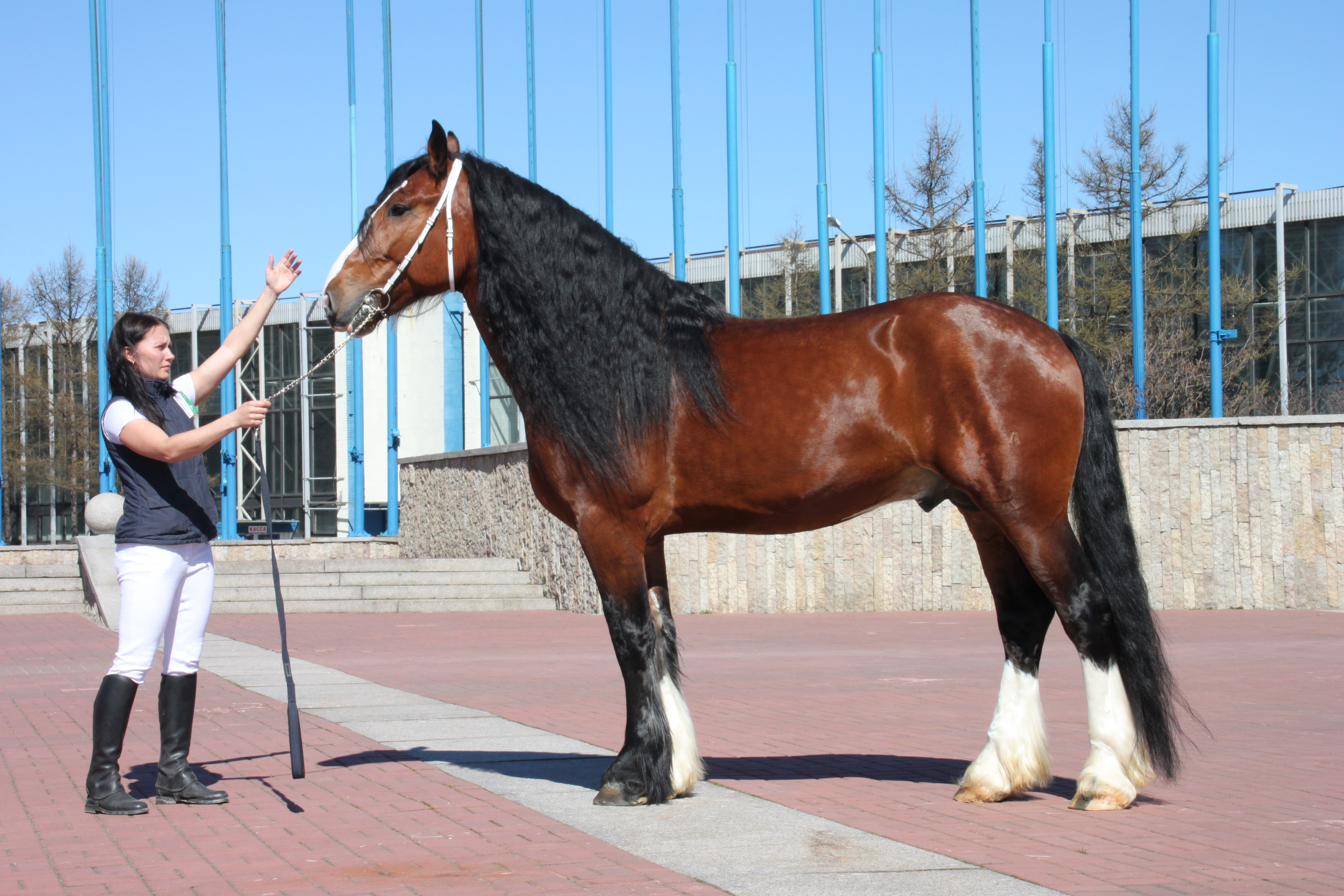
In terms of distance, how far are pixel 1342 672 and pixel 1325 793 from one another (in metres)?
4.96

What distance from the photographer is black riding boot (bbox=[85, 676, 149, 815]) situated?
4.85 meters

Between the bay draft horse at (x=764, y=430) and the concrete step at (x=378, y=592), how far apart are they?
42.2 ft

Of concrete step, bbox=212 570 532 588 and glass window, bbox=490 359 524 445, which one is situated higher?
glass window, bbox=490 359 524 445

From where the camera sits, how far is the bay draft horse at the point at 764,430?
15.2ft

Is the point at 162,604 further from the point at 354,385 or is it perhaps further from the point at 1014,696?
the point at 354,385

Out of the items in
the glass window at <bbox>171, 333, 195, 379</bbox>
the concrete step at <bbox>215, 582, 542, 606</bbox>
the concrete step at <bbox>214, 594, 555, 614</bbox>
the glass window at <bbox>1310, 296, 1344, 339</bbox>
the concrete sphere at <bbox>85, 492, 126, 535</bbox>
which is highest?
the glass window at <bbox>171, 333, 195, 379</bbox>

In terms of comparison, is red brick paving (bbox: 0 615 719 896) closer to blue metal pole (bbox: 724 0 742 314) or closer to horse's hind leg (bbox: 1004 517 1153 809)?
horse's hind leg (bbox: 1004 517 1153 809)

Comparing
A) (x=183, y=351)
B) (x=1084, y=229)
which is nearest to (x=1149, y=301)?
(x=1084, y=229)

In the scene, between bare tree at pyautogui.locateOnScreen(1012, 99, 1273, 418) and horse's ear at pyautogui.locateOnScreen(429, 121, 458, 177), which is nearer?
horse's ear at pyautogui.locateOnScreen(429, 121, 458, 177)

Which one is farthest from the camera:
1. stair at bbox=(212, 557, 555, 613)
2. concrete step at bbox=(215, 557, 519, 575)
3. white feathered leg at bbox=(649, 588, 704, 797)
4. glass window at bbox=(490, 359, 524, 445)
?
glass window at bbox=(490, 359, 524, 445)

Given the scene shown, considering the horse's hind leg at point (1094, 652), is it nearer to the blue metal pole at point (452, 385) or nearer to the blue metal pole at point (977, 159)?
the blue metal pole at point (977, 159)

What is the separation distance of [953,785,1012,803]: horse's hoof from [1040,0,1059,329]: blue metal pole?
43.5 feet

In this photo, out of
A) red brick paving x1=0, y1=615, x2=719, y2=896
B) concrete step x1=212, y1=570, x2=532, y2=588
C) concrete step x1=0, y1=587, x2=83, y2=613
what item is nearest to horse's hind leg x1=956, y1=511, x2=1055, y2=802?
red brick paving x1=0, y1=615, x2=719, y2=896

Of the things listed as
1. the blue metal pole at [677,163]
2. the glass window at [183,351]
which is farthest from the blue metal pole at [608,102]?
the glass window at [183,351]
